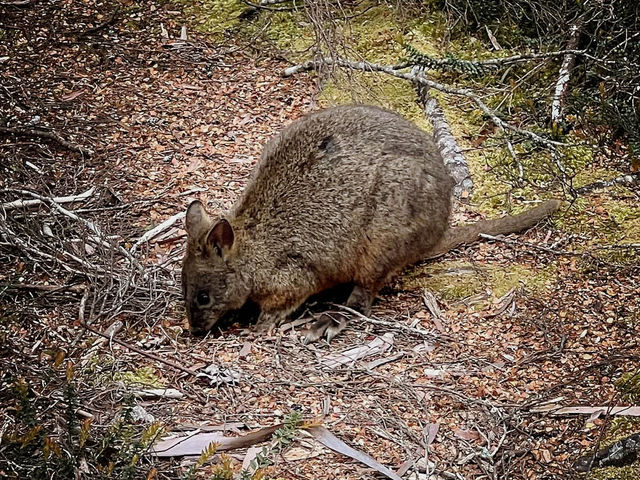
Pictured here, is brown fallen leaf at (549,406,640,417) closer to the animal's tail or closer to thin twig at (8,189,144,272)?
the animal's tail

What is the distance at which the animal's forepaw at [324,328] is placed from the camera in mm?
5855

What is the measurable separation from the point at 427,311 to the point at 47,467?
299 centimetres

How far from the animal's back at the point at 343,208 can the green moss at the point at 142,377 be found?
3.74ft

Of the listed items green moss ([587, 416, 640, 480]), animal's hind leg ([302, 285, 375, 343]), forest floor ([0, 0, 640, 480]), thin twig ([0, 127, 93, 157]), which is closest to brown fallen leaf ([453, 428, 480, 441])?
forest floor ([0, 0, 640, 480])

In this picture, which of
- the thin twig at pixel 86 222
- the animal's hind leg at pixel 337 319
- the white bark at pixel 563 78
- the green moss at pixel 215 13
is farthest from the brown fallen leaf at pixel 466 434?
the green moss at pixel 215 13

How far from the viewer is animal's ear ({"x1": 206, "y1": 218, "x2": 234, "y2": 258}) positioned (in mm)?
5773

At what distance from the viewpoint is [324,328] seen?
5.93 m

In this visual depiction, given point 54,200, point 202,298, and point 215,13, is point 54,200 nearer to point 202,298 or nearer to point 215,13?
point 202,298

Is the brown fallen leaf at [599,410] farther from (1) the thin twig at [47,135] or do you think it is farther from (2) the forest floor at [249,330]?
(1) the thin twig at [47,135]

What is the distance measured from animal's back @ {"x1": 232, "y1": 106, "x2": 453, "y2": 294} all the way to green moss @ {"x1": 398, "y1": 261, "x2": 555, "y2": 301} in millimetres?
254

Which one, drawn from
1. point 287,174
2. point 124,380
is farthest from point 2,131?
point 124,380

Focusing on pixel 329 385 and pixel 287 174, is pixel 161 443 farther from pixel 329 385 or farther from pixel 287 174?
pixel 287 174

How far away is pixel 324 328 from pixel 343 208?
2.63 ft

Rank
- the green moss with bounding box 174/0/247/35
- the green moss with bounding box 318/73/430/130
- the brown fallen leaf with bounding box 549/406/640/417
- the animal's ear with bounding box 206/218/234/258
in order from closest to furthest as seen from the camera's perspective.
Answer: the brown fallen leaf with bounding box 549/406/640/417 < the animal's ear with bounding box 206/218/234/258 < the green moss with bounding box 318/73/430/130 < the green moss with bounding box 174/0/247/35
